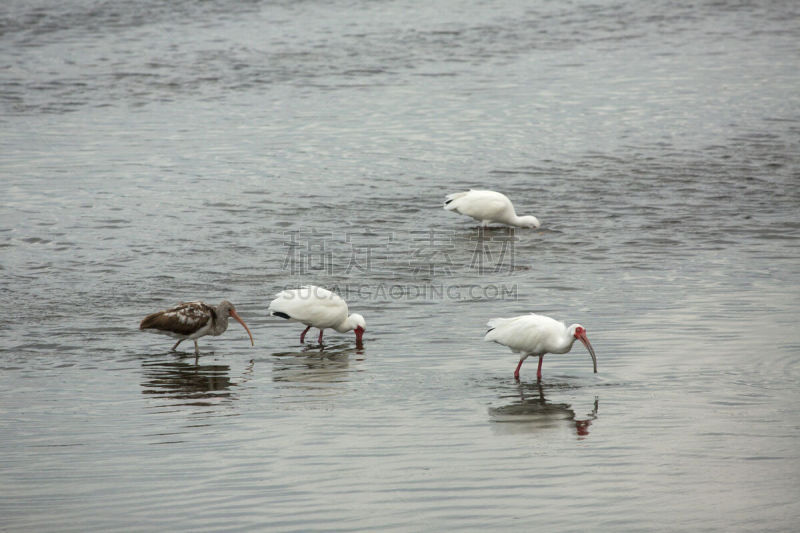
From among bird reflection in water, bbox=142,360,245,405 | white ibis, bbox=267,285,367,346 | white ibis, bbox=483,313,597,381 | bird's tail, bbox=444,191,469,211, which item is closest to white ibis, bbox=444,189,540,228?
bird's tail, bbox=444,191,469,211

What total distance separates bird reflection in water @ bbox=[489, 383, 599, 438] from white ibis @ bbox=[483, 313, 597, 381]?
527 mm

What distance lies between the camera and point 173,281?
13523 mm

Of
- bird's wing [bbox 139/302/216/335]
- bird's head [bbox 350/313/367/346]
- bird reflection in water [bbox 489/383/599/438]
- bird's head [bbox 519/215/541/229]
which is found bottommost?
bird reflection in water [bbox 489/383/599/438]

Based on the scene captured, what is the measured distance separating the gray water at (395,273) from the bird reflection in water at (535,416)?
1.4 inches

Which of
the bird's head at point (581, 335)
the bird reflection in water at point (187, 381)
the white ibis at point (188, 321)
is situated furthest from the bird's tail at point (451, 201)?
the bird's head at point (581, 335)

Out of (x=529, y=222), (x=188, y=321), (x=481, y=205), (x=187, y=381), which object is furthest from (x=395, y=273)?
(x=187, y=381)

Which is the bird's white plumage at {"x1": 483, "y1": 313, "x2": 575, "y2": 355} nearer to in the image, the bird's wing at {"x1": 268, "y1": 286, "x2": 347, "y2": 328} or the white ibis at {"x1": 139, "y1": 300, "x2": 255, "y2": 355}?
the bird's wing at {"x1": 268, "y1": 286, "x2": 347, "y2": 328}

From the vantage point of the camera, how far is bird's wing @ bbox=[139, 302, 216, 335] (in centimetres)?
1043

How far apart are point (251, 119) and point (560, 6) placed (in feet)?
54.6

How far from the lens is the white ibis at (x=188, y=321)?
1044 centimetres

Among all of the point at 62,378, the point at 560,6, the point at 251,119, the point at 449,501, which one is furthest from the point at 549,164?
the point at 560,6

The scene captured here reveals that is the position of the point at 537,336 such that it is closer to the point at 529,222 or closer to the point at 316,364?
the point at 316,364

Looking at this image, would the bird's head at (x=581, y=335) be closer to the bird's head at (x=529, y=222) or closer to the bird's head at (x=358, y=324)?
the bird's head at (x=358, y=324)

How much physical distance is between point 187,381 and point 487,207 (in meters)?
7.39
